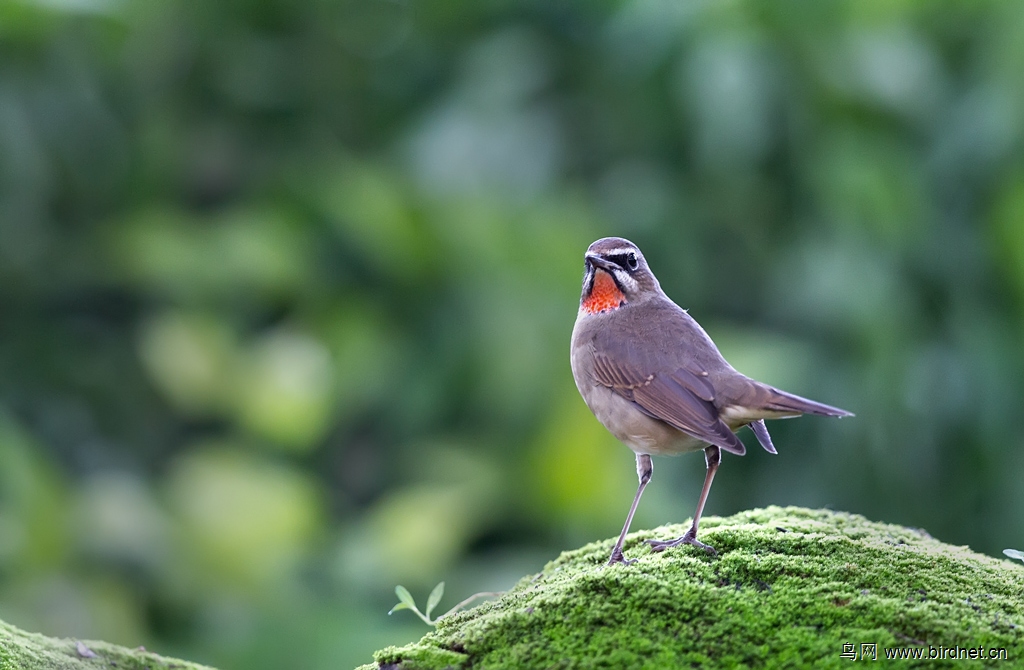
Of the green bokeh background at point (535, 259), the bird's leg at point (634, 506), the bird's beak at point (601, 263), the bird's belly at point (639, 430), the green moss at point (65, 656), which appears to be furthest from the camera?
the green bokeh background at point (535, 259)

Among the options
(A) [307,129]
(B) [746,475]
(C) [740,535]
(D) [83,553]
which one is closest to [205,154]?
(A) [307,129]

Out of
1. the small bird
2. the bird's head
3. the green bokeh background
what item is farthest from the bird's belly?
the green bokeh background

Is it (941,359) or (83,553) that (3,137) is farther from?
(941,359)

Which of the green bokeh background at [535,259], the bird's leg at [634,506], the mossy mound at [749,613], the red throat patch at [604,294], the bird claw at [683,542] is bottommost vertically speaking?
the mossy mound at [749,613]

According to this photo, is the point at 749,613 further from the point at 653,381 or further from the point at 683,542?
the point at 653,381

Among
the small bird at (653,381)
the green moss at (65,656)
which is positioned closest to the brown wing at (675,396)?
the small bird at (653,381)

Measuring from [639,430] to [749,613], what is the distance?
936mm

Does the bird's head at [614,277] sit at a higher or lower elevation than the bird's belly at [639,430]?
higher

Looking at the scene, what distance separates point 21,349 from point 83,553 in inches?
69.9

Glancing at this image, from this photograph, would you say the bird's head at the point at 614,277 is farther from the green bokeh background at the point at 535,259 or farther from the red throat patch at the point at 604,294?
the green bokeh background at the point at 535,259

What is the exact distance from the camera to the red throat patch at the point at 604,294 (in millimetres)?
3789

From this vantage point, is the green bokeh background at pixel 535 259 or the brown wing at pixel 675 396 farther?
the green bokeh background at pixel 535 259

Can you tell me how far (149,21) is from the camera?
7.84 metres

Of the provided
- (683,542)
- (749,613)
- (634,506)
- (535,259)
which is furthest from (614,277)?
(535,259)
